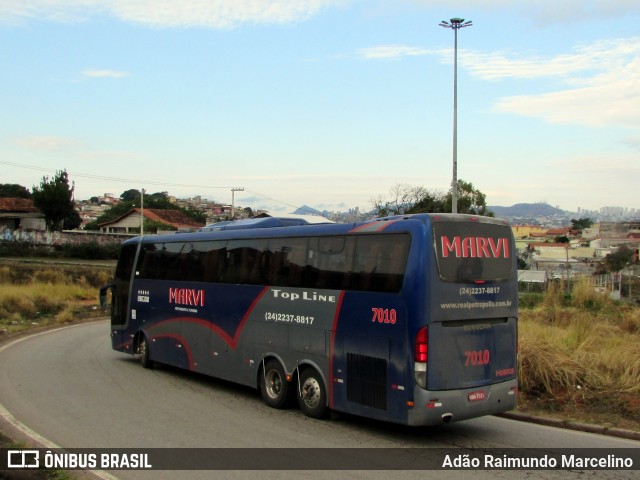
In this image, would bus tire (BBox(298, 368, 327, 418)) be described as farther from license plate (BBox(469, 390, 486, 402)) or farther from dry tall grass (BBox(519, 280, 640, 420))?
dry tall grass (BBox(519, 280, 640, 420))

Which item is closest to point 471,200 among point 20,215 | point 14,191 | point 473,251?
point 473,251

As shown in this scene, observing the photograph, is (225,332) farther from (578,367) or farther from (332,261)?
(578,367)

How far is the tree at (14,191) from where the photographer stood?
397ft

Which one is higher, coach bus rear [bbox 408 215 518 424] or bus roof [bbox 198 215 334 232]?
bus roof [bbox 198 215 334 232]

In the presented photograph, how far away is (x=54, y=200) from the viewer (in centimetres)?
7644

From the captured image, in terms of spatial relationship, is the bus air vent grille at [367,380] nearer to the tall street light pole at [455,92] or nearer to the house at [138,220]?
the tall street light pole at [455,92]

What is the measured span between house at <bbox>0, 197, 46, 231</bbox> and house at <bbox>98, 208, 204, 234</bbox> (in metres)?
8.96

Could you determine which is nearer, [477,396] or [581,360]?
[477,396]

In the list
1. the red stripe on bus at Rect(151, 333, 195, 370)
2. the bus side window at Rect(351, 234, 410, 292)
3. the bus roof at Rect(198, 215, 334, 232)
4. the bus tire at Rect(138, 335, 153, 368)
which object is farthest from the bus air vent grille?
the bus tire at Rect(138, 335, 153, 368)

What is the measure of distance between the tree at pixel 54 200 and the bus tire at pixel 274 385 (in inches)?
2798

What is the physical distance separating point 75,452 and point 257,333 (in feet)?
14.3

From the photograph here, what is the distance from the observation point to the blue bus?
914cm

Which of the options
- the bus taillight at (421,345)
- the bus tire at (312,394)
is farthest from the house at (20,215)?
the bus taillight at (421,345)

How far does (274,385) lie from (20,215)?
81.6 m
